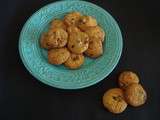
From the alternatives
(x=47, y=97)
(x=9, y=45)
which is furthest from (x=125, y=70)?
(x=9, y=45)

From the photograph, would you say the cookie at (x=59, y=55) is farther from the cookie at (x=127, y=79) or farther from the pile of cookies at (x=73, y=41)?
the cookie at (x=127, y=79)

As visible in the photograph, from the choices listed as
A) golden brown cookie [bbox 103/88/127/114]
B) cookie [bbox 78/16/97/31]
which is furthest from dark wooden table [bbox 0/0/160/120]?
cookie [bbox 78/16/97/31]

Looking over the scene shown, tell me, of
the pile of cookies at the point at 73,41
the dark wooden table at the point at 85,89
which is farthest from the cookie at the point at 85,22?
the dark wooden table at the point at 85,89

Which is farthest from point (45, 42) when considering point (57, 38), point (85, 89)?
point (85, 89)

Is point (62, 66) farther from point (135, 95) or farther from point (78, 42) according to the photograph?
point (135, 95)

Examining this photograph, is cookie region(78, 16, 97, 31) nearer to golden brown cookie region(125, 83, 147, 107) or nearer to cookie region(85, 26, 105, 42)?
cookie region(85, 26, 105, 42)

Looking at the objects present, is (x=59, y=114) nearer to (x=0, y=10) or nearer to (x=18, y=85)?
(x=18, y=85)
